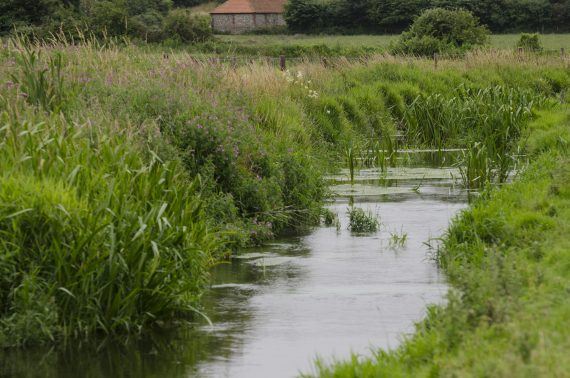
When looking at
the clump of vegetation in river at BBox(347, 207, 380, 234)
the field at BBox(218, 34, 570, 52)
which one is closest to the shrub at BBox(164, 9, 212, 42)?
the field at BBox(218, 34, 570, 52)

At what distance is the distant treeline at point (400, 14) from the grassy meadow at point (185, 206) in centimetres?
6422

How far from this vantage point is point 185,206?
384 inches

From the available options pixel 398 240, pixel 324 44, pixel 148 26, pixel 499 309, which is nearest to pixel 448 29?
pixel 324 44

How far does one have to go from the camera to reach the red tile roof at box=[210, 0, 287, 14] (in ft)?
352

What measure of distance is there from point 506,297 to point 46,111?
6.61m

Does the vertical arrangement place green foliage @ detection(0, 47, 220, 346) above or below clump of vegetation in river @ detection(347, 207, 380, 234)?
above

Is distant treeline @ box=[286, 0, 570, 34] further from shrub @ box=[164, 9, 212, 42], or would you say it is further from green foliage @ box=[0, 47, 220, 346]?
green foliage @ box=[0, 47, 220, 346]

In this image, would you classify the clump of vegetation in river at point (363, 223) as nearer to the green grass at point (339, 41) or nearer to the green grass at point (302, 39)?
the green grass at point (339, 41)

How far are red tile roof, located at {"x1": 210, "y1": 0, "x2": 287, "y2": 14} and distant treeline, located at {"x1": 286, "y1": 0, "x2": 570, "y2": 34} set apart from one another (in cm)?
1466

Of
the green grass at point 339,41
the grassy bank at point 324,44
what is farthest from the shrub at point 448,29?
Answer: the green grass at point 339,41

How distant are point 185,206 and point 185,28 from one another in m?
52.1

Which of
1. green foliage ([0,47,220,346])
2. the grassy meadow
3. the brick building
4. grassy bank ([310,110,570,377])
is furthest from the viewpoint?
the brick building

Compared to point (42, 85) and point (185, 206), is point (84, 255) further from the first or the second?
point (42, 85)

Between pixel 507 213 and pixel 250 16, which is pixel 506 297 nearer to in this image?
pixel 507 213
